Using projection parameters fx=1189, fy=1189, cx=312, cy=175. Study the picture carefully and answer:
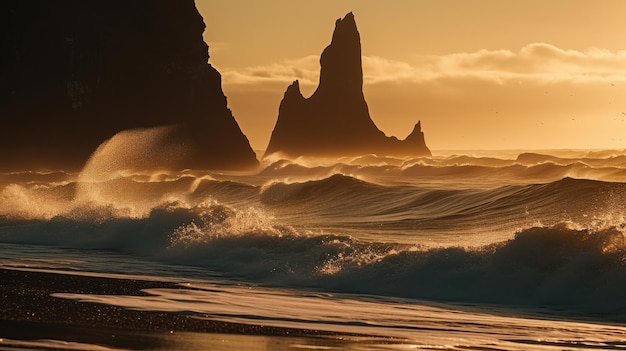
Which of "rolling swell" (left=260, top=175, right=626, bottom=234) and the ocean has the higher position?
"rolling swell" (left=260, top=175, right=626, bottom=234)

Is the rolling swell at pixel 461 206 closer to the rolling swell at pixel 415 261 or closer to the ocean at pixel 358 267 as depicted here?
the ocean at pixel 358 267

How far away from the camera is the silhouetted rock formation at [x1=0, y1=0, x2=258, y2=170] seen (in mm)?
105188

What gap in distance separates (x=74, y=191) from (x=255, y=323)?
36264 millimetres

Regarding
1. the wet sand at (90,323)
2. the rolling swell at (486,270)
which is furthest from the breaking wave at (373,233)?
the wet sand at (90,323)

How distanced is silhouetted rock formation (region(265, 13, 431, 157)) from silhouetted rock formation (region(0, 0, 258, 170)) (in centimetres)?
5307

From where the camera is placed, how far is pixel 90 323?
15719mm

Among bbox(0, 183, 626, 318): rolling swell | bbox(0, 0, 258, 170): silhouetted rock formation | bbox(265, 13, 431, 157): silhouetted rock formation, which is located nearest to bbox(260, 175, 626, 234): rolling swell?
bbox(0, 183, 626, 318): rolling swell

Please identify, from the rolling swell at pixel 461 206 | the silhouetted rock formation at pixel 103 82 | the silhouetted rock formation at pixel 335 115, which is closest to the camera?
the rolling swell at pixel 461 206

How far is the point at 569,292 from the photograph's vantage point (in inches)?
840

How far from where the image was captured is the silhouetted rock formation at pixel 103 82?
105188mm

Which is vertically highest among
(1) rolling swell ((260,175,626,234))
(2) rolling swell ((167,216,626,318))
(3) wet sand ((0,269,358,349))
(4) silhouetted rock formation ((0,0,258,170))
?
(4) silhouetted rock formation ((0,0,258,170))

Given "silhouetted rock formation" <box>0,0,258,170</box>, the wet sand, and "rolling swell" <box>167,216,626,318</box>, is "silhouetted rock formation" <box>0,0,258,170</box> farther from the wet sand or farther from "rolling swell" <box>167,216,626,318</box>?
the wet sand

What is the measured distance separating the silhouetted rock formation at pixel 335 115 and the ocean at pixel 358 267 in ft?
415

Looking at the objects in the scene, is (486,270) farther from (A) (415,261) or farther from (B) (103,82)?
(B) (103,82)
